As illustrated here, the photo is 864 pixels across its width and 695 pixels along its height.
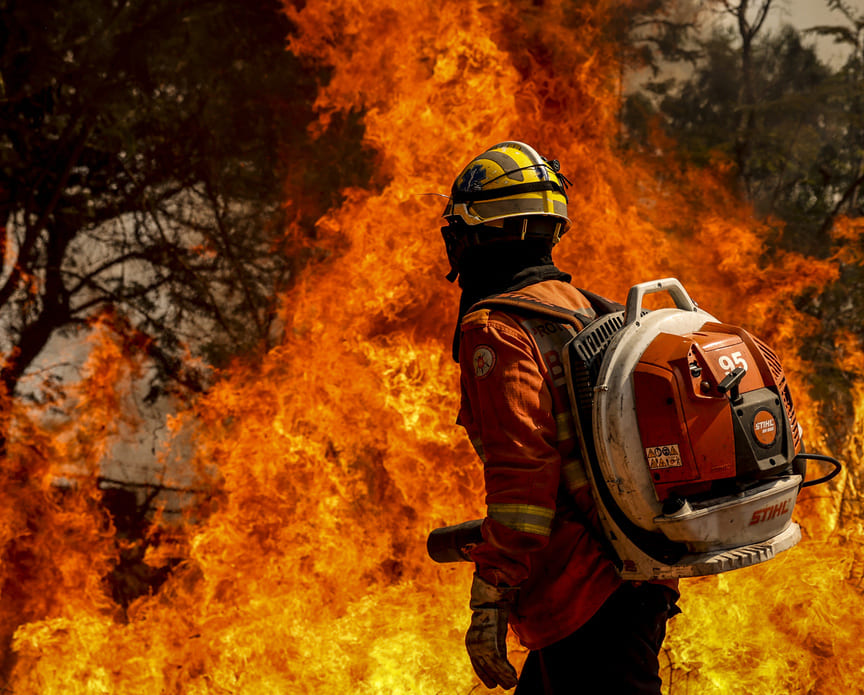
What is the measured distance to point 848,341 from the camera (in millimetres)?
8094

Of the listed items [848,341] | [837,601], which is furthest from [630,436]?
[848,341]

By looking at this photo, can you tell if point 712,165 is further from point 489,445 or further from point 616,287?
point 489,445

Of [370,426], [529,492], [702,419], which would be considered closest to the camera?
[702,419]

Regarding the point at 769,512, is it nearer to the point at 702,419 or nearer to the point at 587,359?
the point at 702,419

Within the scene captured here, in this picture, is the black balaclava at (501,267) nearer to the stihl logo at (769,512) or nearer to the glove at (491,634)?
the glove at (491,634)

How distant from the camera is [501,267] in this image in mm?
2838

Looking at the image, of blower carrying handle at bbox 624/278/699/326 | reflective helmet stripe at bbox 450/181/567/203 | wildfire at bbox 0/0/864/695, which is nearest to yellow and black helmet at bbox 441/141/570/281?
reflective helmet stripe at bbox 450/181/567/203

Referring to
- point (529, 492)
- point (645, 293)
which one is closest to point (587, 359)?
point (645, 293)

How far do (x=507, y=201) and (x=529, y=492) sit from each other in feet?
3.53

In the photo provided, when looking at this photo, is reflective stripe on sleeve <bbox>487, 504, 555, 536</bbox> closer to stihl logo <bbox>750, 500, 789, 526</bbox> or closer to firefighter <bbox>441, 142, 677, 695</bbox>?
firefighter <bbox>441, 142, 677, 695</bbox>

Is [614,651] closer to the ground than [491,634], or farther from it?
closer to the ground

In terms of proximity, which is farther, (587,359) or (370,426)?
(370,426)

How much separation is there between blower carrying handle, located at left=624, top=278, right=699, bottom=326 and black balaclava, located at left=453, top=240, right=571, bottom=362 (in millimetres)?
340

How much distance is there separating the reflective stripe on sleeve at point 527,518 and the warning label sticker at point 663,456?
0.34 meters
